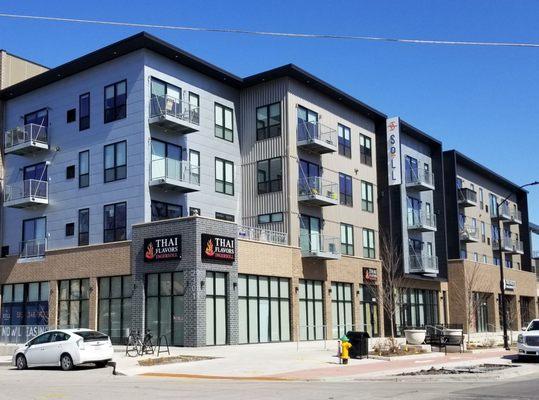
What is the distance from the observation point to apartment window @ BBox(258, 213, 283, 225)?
4094 centimetres

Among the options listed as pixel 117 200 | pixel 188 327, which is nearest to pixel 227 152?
pixel 117 200

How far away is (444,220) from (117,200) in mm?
31547

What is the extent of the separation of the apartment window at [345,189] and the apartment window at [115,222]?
15584 millimetres

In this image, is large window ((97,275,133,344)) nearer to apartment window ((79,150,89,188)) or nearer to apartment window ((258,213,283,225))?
apartment window ((79,150,89,188))

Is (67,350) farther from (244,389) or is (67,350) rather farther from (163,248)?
(163,248)

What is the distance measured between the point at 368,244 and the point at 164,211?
1742 cm

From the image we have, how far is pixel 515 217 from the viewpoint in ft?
251

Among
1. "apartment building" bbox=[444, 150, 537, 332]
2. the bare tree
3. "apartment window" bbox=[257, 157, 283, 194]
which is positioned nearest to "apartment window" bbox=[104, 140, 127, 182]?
"apartment window" bbox=[257, 157, 283, 194]

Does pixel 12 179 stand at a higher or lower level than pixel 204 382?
higher

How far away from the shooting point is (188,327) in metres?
32.5

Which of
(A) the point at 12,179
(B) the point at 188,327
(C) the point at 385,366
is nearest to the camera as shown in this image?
(C) the point at 385,366

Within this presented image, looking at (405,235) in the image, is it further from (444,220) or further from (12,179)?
(12,179)

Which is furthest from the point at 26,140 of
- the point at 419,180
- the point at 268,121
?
the point at 419,180

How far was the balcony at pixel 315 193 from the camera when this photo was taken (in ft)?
135
